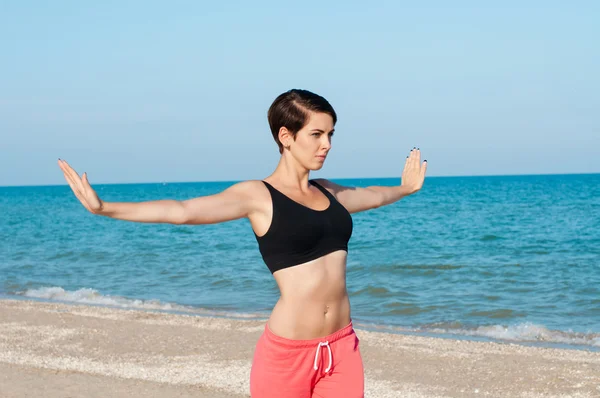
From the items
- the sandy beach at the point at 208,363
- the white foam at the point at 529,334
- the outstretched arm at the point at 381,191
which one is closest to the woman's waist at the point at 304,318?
the outstretched arm at the point at 381,191

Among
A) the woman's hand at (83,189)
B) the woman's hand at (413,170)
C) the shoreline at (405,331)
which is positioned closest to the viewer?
the woman's hand at (83,189)

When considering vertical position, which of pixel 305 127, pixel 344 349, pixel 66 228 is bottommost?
pixel 66 228

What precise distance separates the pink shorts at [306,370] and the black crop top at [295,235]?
382 mm

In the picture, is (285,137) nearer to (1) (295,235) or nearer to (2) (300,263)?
(1) (295,235)

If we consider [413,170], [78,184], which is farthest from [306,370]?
[413,170]

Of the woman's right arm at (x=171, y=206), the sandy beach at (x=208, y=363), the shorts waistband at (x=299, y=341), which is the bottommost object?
the sandy beach at (x=208, y=363)

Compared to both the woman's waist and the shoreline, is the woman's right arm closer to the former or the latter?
the woman's waist

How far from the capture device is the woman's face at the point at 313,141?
352cm

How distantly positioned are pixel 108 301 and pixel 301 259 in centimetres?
1411

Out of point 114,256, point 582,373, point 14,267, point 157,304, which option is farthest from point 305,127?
point 114,256

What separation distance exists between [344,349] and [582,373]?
20.7ft

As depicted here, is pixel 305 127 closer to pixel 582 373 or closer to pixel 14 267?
pixel 582 373

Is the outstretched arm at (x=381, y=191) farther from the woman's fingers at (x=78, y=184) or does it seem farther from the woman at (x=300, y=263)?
the woman's fingers at (x=78, y=184)

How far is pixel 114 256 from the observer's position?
28297 mm
